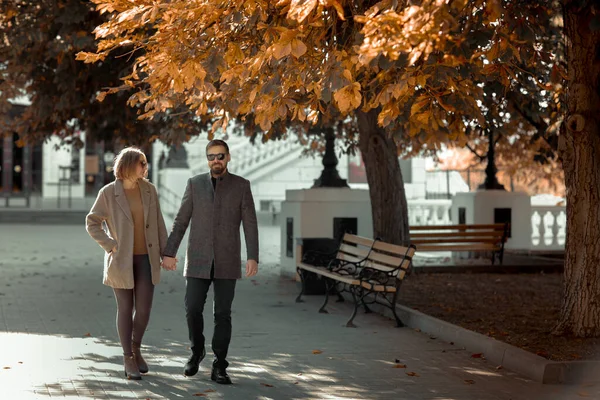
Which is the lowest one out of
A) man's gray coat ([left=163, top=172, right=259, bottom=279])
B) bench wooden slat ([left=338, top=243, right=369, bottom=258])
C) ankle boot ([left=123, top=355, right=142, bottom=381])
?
ankle boot ([left=123, top=355, right=142, bottom=381])

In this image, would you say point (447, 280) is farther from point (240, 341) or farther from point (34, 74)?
point (34, 74)

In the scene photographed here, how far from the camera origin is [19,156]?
53.8 metres

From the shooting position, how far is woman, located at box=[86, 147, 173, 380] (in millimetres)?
7918

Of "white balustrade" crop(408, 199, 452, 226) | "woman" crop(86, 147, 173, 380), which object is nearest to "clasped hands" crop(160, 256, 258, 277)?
"woman" crop(86, 147, 173, 380)

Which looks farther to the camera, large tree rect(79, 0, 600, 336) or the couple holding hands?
large tree rect(79, 0, 600, 336)

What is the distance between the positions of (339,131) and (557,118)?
7068 mm

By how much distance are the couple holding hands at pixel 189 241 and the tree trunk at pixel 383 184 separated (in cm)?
775

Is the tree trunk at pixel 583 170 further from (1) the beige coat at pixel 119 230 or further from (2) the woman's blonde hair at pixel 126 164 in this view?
(2) the woman's blonde hair at pixel 126 164

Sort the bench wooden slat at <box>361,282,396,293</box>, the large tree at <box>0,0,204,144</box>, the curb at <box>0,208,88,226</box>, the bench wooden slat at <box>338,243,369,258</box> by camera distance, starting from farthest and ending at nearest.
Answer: the curb at <box>0,208,88,226</box>, the large tree at <box>0,0,204,144</box>, the bench wooden slat at <box>338,243,369,258</box>, the bench wooden slat at <box>361,282,396,293</box>

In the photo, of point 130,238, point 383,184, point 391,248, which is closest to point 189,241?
point 130,238

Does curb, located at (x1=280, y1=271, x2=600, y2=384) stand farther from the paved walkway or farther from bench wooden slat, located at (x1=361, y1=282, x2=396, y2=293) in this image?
bench wooden slat, located at (x1=361, y1=282, x2=396, y2=293)

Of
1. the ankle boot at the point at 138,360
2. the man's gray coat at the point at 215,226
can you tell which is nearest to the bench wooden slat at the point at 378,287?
the man's gray coat at the point at 215,226

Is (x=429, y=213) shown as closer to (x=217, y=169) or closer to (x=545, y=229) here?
(x=545, y=229)

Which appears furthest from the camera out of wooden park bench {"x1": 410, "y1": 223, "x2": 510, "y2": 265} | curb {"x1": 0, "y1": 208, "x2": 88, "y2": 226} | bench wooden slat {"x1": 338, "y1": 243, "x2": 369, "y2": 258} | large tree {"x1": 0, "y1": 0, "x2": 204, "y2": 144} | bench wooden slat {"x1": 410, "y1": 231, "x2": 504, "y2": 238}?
curb {"x1": 0, "y1": 208, "x2": 88, "y2": 226}
